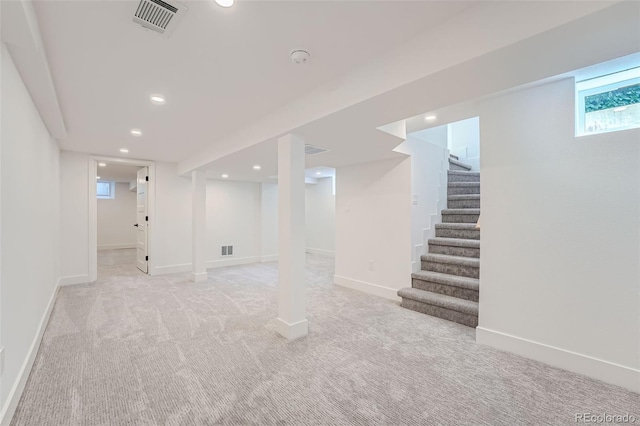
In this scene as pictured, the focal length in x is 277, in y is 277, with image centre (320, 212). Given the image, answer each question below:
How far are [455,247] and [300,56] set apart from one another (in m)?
3.30

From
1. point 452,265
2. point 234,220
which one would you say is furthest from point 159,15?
point 234,220

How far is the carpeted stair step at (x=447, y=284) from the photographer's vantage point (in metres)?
3.30

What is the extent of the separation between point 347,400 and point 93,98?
347 cm

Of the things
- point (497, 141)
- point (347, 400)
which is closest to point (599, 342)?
point (497, 141)

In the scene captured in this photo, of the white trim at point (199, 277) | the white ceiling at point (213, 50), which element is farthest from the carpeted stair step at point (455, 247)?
the white trim at point (199, 277)

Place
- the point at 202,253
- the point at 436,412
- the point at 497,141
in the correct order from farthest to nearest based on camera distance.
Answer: the point at 202,253 < the point at 497,141 < the point at 436,412

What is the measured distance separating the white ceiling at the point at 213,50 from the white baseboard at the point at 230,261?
13.6ft

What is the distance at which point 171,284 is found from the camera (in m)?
4.94

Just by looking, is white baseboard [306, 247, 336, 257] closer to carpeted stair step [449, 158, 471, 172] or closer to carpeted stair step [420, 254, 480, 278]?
carpeted stair step [449, 158, 471, 172]

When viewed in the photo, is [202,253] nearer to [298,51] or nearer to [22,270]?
[22,270]

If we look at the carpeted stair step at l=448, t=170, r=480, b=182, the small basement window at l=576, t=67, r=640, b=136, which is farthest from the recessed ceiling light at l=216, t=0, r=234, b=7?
the carpeted stair step at l=448, t=170, r=480, b=182

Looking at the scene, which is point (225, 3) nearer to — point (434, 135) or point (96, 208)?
point (434, 135)

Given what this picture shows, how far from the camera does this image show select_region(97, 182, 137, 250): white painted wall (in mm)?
9477

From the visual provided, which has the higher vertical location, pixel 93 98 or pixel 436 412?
pixel 93 98
